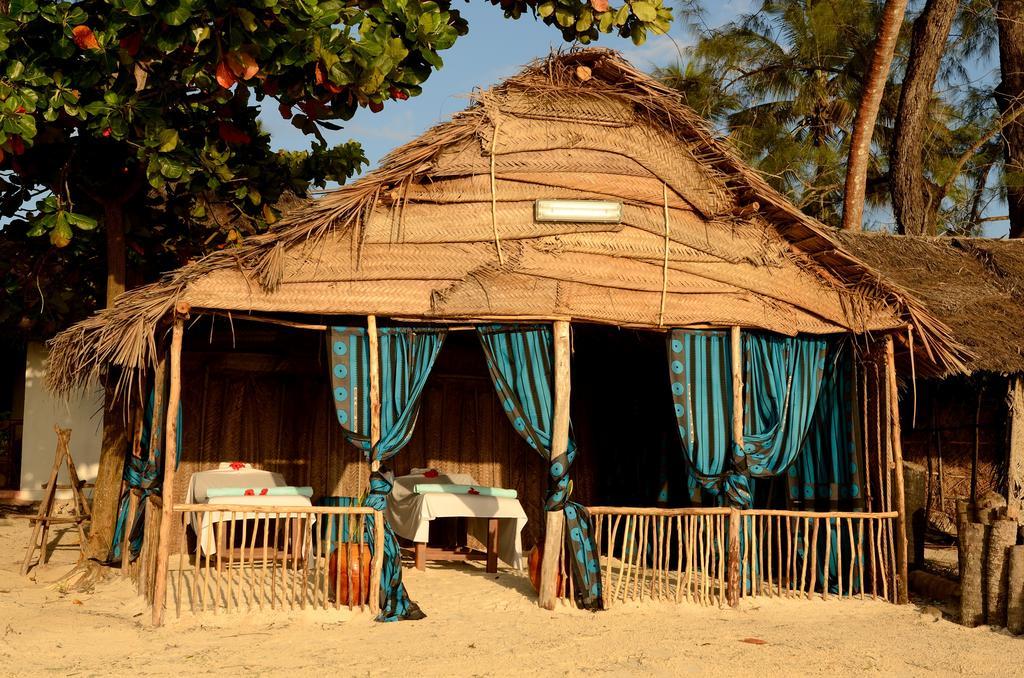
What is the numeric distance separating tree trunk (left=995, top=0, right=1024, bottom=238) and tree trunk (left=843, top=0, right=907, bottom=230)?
11.5 feet

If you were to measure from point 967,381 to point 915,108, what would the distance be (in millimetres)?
6404

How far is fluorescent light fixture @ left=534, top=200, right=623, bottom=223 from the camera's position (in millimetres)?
7656

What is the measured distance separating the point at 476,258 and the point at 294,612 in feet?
8.67

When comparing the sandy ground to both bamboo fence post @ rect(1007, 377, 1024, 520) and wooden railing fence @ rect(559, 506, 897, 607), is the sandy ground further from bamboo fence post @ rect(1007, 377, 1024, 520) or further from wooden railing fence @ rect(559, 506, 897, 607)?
bamboo fence post @ rect(1007, 377, 1024, 520)

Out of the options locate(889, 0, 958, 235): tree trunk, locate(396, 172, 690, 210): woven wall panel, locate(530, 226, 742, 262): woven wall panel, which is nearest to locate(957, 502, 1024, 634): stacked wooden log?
locate(530, 226, 742, 262): woven wall panel

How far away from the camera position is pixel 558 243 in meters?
7.71

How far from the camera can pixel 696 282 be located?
311 inches

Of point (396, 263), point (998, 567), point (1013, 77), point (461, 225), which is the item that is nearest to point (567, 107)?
point (461, 225)

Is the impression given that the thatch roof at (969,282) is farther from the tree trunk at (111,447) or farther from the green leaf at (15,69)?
the green leaf at (15,69)

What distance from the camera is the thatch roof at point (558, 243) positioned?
7199mm

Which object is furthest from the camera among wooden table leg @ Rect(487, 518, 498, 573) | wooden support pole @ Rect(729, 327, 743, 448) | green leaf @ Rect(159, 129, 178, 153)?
wooden table leg @ Rect(487, 518, 498, 573)

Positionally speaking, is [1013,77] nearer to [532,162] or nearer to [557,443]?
[532,162]

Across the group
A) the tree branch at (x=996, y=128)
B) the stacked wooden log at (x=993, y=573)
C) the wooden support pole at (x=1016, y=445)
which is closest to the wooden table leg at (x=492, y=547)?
the stacked wooden log at (x=993, y=573)

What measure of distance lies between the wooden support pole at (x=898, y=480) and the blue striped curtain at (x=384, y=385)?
3386 mm
